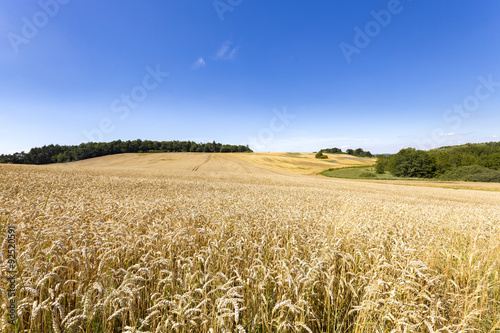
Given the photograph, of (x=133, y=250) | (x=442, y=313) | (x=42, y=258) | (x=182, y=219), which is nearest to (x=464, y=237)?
(x=442, y=313)

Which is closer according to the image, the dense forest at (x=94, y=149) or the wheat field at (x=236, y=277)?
the wheat field at (x=236, y=277)

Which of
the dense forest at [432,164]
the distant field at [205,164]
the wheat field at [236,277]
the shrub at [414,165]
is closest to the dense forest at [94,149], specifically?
the distant field at [205,164]

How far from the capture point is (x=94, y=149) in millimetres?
80500

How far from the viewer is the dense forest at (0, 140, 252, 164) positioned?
77.4 m

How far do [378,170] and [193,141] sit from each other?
88.5m

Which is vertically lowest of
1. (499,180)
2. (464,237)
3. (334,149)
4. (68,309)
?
(499,180)

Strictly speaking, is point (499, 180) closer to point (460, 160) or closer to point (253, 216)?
point (460, 160)

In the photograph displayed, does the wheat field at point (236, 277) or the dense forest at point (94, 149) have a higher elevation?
the dense forest at point (94, 149)

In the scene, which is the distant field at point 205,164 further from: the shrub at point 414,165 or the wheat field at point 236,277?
the wheat field at point 236,277

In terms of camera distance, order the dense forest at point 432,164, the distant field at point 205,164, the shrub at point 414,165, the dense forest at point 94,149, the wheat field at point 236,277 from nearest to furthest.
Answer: the wheat field at point 236,277
the distant field at point 205,164
the dense forest at point 432,164
the shrub at point 414,165
the dense forest at point 94,149

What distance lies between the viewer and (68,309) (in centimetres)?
220

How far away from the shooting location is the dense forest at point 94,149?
77375 millimetres

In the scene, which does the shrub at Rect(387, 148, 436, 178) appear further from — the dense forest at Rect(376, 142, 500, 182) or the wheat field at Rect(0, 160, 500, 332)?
the wheat field at Rect(0, 160, 500, 332)

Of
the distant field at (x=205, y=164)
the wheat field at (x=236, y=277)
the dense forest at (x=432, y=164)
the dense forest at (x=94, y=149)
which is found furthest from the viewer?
the dense forest at (x=94, y=149)
